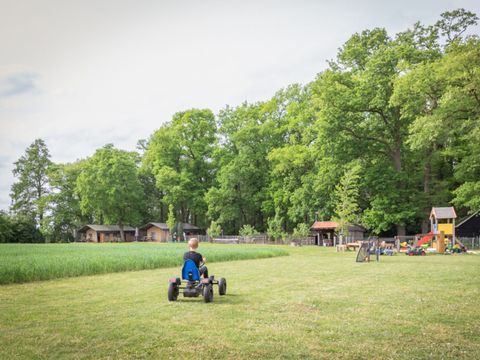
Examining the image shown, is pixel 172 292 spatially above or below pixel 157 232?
below

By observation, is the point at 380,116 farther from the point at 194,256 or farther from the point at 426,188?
the point at 194,256

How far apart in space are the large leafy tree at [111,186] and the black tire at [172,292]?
66.3 m

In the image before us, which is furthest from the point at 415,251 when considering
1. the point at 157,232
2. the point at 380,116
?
the point at 157,232

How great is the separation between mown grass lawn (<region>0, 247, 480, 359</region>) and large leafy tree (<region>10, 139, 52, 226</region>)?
7498 cm

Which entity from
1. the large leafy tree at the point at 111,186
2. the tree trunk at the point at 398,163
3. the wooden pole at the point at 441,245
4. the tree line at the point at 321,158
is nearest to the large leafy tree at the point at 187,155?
the tree line at the point at 321,158

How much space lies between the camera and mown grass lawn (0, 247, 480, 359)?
5.96 m

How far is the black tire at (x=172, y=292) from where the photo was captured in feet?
33.1

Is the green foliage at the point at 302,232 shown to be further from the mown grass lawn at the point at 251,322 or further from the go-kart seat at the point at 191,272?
the go-kart seat at the point at 191,272

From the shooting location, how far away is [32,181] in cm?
8312

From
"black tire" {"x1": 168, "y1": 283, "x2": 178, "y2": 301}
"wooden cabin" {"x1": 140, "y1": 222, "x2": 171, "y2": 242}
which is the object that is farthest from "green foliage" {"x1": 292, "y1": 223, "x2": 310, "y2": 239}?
"black tire" {"x1": 168, "y1": 283, "x2": 178, "y2": 301}

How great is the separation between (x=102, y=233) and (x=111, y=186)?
12843 mm

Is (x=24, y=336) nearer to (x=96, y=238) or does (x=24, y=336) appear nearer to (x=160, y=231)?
(x=160, y=231)

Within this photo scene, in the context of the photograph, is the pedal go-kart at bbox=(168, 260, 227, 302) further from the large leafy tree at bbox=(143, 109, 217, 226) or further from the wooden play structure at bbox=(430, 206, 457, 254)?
the large leafy tree at bbox=(143, 109, 217, 226)

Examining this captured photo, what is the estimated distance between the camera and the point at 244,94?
72.1 metres
